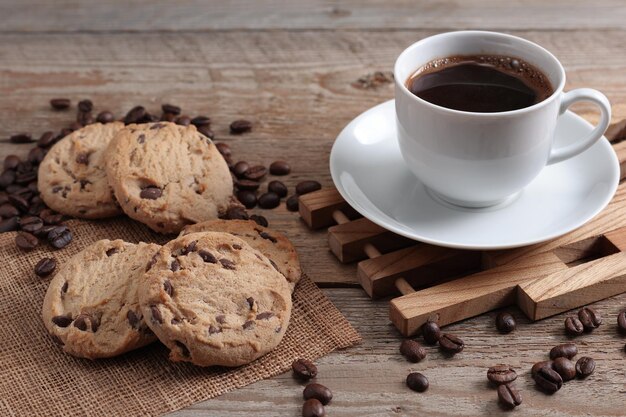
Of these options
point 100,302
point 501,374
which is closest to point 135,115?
point 100,302

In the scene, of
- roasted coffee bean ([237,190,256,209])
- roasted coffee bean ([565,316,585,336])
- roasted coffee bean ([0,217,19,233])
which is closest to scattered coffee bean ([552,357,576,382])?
roasted coffee bean ([565,316,585,336])

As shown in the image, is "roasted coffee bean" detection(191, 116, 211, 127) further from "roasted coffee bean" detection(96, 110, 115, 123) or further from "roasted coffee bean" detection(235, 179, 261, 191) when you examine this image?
"roasted coffee bean" detection(235, 179, 261, 191)

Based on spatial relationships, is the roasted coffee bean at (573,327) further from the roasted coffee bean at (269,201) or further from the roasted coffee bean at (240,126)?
the roasted coffee bean at (240,126)

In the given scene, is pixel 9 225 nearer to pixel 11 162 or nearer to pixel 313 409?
pixel 11 162

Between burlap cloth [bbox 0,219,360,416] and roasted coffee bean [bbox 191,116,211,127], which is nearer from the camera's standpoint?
burlap cloth [bbox 0,219,360,416]

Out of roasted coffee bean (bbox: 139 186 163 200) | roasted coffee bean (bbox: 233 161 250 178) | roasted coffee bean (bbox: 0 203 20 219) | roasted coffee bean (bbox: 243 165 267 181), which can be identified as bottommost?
roasted coffee bean (bbox: 243 165 267 181)

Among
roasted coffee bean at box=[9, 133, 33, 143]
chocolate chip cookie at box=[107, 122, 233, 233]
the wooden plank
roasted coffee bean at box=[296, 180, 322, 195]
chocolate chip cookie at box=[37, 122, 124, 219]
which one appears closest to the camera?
chocolate chip cookie at box=[107, 122, 233, 233]

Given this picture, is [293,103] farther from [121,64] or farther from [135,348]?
[135,348]

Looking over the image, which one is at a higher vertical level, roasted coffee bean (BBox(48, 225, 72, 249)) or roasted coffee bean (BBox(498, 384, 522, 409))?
roasted coffee bean (BBox(48, 225, 72, 249))

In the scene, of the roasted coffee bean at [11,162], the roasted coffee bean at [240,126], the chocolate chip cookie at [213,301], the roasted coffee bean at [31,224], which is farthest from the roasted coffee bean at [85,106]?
the chocolate chip cookie at [213,301]
